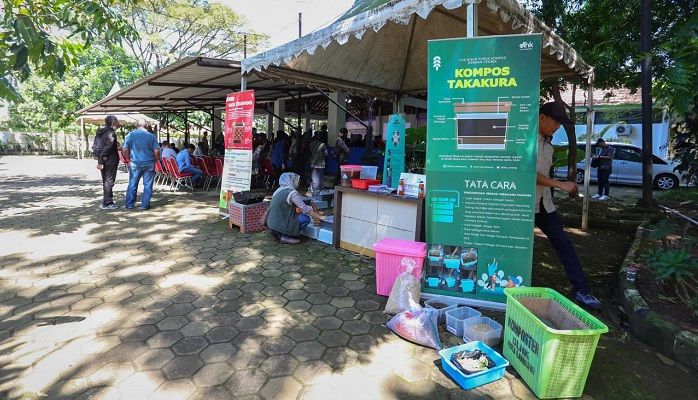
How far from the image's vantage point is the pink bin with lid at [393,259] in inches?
133

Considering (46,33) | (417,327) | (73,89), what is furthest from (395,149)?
(73,89)

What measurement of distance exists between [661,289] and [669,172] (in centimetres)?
1156

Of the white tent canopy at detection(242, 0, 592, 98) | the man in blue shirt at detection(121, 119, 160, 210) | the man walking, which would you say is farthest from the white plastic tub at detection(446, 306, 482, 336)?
the man walking

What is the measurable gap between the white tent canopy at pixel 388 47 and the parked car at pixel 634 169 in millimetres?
8390

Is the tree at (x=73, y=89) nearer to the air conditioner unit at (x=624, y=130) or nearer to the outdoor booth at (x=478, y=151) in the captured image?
the outdoor booth at (x=478, y=151)

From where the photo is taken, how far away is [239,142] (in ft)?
19.9

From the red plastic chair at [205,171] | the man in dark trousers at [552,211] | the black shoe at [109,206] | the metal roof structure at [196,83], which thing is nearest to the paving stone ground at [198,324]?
the man in dark trousers at [552,211]

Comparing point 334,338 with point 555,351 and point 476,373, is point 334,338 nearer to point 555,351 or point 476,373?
point 476,373

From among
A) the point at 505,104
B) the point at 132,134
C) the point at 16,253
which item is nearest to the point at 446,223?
the point at 505,104

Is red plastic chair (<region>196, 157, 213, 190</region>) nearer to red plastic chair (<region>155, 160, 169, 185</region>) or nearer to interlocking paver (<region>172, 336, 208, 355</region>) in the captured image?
red plastic chair (<region>155, 160, 169, 185</region>)

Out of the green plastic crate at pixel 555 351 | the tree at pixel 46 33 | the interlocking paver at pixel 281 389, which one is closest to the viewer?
the tree at pixel 46 33

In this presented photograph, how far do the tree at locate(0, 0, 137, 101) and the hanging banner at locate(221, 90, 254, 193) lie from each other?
230cm

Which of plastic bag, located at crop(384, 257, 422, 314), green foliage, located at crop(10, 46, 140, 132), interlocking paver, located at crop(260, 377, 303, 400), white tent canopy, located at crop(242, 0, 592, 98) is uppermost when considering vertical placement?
green foliage, located at crop(10, 46, 140, 132)

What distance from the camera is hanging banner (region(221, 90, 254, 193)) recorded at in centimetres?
589
